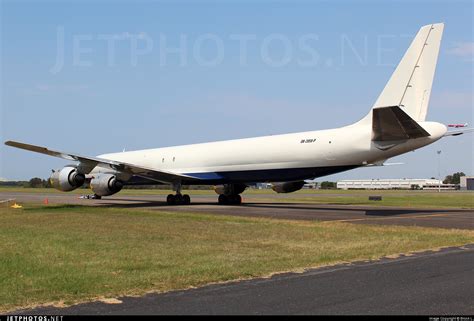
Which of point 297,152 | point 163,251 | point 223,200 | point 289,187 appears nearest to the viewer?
point 163,251

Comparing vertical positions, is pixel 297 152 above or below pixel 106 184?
above

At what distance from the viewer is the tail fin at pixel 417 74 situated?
24438 millimetres

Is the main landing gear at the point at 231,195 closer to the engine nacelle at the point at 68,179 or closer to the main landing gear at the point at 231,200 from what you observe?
the main landing gear at the point at 231,200

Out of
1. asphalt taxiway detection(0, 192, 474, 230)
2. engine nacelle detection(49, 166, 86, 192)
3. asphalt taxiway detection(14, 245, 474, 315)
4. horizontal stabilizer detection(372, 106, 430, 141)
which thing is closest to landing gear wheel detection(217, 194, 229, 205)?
asphalt taxiway detection(0, 192, 474, 230)

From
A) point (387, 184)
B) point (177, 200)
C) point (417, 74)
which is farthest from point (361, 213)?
point (387, 184)

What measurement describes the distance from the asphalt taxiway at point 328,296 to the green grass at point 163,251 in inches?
24.9

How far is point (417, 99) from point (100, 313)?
21.8 metres

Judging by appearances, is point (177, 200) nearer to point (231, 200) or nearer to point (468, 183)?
point (231, 200)

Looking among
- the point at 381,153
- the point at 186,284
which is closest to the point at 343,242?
the point at 186,284

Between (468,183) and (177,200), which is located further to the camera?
(468,183)

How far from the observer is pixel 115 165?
3189 centimetres

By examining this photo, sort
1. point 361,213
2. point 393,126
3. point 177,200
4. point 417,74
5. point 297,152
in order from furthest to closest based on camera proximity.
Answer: point 177,200 < point 297,152 < point 361,213 < point 417,74 < point 393,126

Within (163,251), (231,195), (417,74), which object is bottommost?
(163,251)

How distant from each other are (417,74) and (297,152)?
7.87 metres
